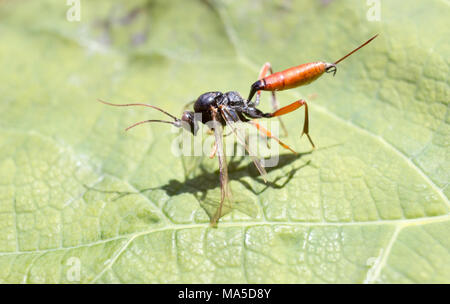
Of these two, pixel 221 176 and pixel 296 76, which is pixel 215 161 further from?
pixel 296 76

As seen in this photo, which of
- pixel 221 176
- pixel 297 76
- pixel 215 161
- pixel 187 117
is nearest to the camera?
pixel 221 176

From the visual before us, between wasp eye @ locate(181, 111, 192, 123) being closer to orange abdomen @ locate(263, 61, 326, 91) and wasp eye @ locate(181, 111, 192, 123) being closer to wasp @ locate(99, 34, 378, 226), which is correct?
wasp @ locate(99, 34, 378, 226)

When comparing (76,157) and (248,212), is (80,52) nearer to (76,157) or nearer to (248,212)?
(76,157)

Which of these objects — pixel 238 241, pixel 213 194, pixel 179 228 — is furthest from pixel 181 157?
pixel 238 241

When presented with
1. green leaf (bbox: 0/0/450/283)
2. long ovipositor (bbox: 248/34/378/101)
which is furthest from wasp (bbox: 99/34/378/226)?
green leaf (bbox: 0/0/450/283)

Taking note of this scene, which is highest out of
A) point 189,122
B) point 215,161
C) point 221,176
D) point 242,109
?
point 242,109

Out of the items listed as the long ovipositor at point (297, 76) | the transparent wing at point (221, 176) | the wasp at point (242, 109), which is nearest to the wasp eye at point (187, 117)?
the wasp at point (242, 109)

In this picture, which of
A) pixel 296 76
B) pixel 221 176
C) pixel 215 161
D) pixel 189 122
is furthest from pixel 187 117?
pixel 296 76
